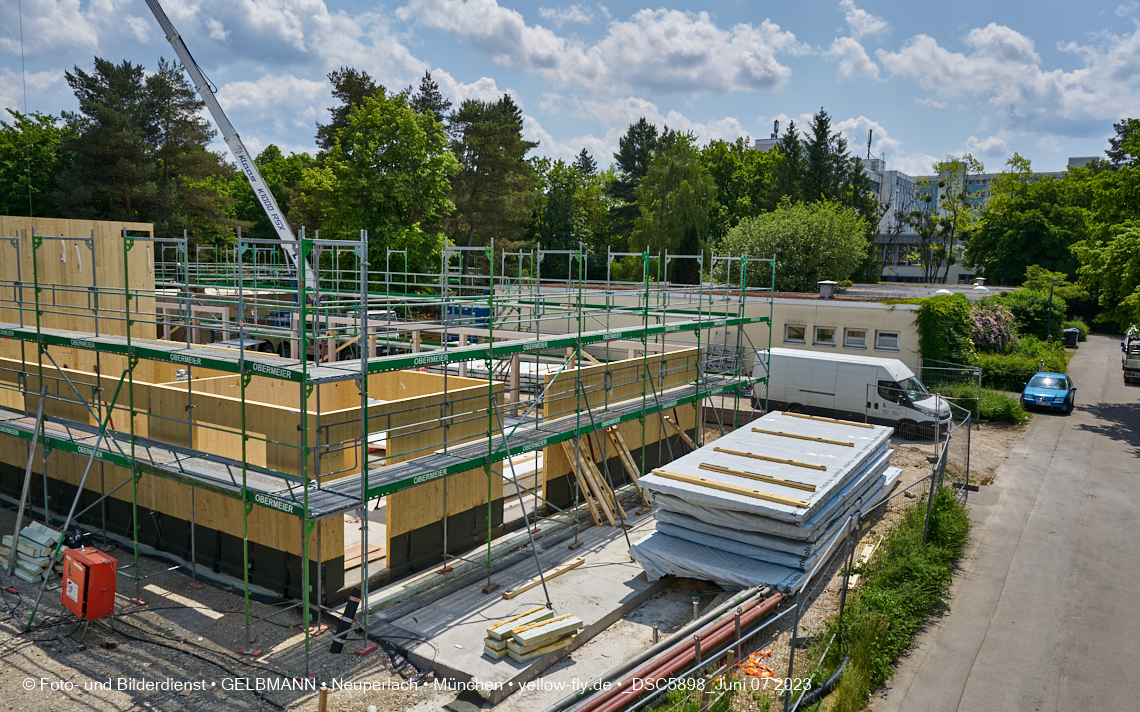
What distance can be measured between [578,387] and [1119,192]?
77.9 feet

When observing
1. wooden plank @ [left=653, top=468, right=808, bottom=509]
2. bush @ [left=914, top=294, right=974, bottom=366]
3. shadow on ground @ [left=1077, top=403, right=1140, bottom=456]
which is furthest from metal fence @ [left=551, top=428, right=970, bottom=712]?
bush @ [left=914, top=294, right=974, bottom=366]

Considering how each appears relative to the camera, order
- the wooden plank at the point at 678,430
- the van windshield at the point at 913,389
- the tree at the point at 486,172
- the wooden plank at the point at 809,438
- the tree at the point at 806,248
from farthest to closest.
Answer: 1. the tree at the point at 486,172
2. the tree at the point at 806,248
3. the van windshield at the point at 913,389
4. the wooden plank at the point at 678,430
5. the wooden plank at the point at 809,438

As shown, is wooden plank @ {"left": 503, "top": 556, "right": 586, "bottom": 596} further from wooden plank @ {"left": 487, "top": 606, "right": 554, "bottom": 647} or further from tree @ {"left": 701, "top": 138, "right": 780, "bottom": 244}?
tree @ {"left": 701, "top": 138, "right": 780, "bottom": 244}

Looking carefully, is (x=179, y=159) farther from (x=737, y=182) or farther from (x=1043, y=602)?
(x=737, y=182)

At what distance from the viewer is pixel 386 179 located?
36.9 metres

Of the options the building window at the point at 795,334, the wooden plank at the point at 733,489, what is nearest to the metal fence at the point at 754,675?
the wooden plank at the point at 733,489

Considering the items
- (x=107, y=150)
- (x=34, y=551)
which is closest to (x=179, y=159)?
(x=107, y=150)

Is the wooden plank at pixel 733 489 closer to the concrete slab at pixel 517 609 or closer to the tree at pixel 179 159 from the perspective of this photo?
the concrete slab at pixel 517 609

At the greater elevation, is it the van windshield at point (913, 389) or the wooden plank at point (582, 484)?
the van windshield at point (913, 389)

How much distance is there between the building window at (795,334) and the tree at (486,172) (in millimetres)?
24049

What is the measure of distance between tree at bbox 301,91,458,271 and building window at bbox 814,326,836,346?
1950 cm

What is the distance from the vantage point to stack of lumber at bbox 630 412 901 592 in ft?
38.1

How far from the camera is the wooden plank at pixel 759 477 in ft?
40.7

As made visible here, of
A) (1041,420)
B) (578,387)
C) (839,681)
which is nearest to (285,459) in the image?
(578,387)
